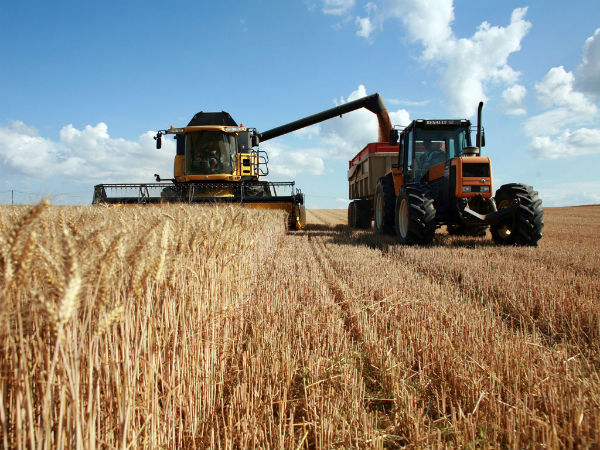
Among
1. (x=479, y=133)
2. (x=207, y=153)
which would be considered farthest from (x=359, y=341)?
(x=207, y=153)

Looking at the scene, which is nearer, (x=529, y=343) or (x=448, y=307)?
(x=529, y=343)

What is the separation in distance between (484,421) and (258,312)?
2006 mm

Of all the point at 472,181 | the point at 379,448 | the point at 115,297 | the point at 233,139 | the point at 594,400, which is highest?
the point at 233,139

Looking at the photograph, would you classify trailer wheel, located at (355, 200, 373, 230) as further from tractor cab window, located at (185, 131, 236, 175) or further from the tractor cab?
tractor cab window, located at (185, 131, 236, 175)

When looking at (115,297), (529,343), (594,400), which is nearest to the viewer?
(115,297)

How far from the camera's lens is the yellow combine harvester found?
11.3 metres

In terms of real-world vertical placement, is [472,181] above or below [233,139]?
below

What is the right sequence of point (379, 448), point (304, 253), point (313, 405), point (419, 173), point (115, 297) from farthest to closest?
point (419, 173)
point (304, 253)
point (313, 405)
point (379, 448)
point (115, 297)

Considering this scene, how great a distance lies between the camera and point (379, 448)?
5.82ft

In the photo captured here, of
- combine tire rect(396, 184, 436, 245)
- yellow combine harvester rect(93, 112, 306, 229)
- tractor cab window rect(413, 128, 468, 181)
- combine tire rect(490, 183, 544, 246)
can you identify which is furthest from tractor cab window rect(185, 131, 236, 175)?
combine tire rect(490, 183, 544, 246)

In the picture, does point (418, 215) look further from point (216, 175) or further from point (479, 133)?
point (216, 175)

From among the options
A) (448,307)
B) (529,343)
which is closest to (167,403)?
(529,343)

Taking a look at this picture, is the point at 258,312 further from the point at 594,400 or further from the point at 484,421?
the point at 594,400

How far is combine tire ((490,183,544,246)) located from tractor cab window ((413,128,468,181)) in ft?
4.62
